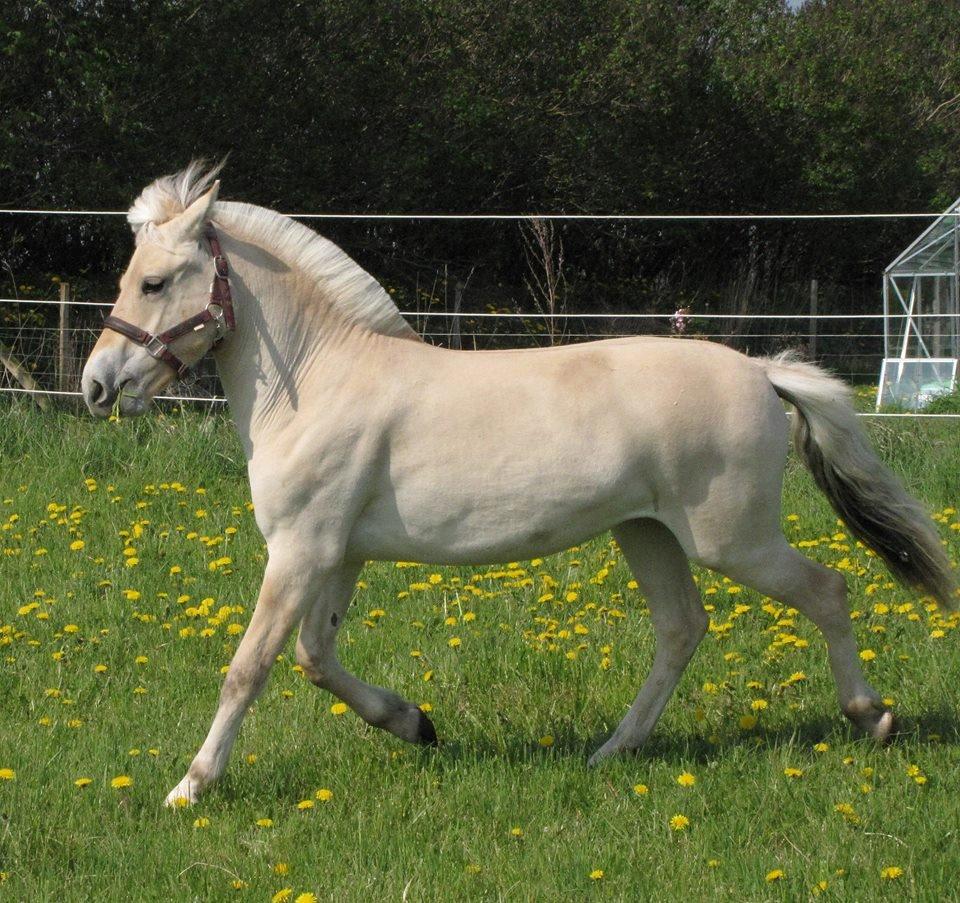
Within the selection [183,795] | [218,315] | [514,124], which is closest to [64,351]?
[218,315]

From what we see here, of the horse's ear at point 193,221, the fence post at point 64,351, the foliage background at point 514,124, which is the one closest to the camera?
the horse's ear at point 193,221

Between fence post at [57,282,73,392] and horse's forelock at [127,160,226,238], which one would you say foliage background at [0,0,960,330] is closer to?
fence post at [57,282,73,392]

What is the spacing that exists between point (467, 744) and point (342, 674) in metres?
0.56

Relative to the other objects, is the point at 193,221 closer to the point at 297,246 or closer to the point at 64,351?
the point at 297,246

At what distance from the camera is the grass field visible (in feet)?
12.0

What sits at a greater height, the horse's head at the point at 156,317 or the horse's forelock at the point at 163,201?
the horse's forelock at the point at 163,201

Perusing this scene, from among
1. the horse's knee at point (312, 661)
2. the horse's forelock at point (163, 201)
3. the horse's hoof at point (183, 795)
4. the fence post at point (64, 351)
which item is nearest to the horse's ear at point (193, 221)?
the horse's forelock at point (163, 201)

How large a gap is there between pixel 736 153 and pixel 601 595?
2563cm

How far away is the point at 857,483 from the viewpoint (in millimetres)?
4797

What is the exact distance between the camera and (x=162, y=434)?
32.1ft

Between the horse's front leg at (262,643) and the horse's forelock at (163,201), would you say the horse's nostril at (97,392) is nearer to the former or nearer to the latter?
the horse's forelock at (163,201)

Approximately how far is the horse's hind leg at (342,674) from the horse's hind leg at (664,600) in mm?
784

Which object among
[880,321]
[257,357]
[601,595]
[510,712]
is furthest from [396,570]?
[880,321]

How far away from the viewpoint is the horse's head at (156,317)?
437 cm
